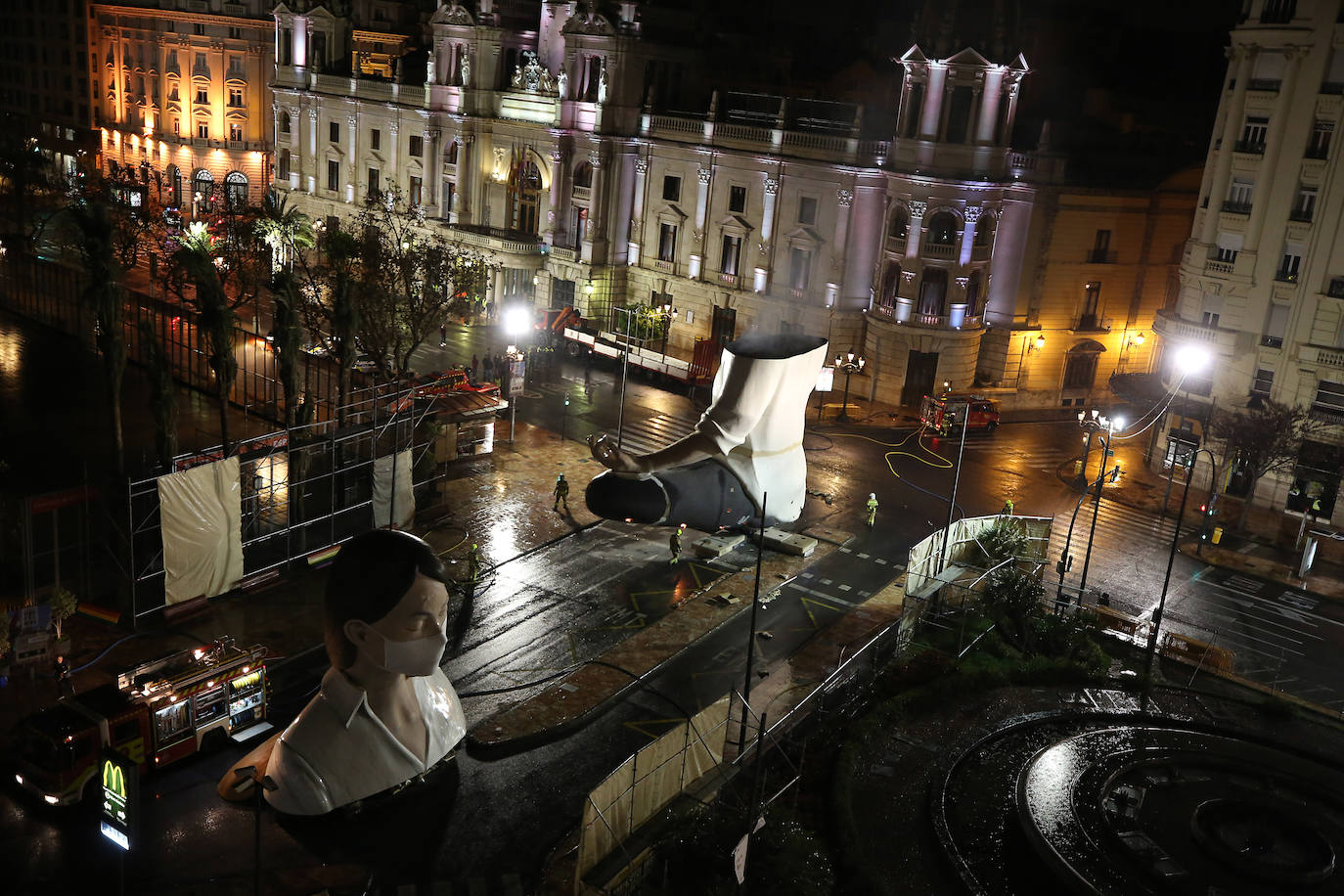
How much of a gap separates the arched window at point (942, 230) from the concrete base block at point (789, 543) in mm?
23210

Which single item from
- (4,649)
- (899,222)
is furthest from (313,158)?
(4,649)

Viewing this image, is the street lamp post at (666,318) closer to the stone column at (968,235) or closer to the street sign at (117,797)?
the stone column at (968,235)

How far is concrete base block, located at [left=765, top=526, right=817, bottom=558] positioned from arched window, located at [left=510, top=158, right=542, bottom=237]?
38917 millimetres

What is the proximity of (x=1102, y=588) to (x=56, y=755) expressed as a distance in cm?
3173

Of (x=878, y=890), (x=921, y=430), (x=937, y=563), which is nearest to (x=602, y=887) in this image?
(x=878, y=890)

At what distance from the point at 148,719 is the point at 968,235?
45.4 m

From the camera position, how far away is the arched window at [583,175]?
7231 centimetres

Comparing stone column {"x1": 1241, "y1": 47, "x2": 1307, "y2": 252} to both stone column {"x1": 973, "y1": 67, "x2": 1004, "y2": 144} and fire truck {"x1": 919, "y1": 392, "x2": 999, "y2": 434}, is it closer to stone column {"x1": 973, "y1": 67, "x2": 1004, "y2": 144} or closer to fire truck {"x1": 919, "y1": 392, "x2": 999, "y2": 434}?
stone column {"x1": 973, "y1": 67, "x2": 1004, "y2": 144}

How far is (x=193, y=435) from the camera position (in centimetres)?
4781

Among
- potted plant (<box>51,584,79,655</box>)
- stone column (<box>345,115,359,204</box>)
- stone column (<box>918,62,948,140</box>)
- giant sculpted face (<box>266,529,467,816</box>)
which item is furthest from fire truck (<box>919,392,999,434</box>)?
stone column (<box>345,115,359,204</box>)

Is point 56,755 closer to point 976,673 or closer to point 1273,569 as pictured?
point 976,673

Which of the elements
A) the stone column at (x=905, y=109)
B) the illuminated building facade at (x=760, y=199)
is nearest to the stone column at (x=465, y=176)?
the illuminated building facade at (x=760, y=199)

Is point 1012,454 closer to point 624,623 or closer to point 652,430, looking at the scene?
point 652,430

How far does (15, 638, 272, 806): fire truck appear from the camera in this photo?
77.6 ft
